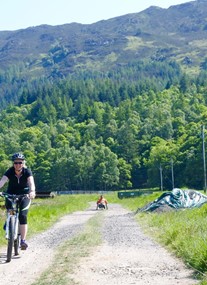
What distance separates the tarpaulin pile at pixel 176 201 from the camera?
94.1 ft

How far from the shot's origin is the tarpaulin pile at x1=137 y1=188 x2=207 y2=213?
28.7m

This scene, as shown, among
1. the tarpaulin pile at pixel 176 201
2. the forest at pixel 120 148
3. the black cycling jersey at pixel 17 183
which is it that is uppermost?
the black cycling jersey at pixel 17 183

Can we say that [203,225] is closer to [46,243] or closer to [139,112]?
[46,243]

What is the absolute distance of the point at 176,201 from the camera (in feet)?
97.8

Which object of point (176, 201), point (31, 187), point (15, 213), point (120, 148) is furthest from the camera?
point (120, 148)

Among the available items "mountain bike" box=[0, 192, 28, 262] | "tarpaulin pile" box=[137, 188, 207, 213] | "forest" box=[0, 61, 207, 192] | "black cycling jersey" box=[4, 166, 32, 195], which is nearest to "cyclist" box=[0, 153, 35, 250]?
"black cycling jersey" box=[4, 166, 32, 195]

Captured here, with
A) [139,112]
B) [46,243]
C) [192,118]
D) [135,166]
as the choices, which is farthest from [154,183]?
[46,243]

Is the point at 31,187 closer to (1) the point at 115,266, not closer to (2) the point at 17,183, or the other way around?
(2) the point at 17,183

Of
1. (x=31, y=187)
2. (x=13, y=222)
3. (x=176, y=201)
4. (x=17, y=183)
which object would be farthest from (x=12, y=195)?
(x=176, y=201)

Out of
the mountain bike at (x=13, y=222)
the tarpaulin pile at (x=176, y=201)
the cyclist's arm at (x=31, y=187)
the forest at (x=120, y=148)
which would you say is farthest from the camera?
the forest at (x=120, y=148)

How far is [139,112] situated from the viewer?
195625 millimetres

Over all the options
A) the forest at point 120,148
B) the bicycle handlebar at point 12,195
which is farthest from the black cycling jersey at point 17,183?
the forest at point 120,148

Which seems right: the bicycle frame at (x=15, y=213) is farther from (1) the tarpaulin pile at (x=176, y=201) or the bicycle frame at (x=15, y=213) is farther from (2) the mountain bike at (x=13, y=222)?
(1) the tarpaulin pile at (x=176, y=201)

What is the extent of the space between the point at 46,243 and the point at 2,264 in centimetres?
443
